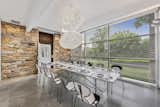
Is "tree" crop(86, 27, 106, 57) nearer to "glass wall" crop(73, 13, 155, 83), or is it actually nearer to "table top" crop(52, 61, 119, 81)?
"glass wall" crop(73, 13, 155, 83)

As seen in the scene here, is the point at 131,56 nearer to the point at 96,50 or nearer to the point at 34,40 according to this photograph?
the point at 96,50

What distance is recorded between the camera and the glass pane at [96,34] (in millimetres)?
6670

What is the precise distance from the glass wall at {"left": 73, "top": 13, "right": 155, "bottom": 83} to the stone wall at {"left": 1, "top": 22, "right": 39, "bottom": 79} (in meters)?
3.96

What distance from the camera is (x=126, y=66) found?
5477 mm

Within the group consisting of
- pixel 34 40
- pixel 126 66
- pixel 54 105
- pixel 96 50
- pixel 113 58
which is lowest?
pixel 54 105

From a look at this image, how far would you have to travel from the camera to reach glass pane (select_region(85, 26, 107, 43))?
6.67 meters

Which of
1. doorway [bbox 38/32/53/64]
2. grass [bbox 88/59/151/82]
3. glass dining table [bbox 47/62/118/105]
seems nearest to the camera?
glass dining table [bbox 47/62/118/105]

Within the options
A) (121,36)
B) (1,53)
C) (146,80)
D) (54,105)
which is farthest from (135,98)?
(1,53)

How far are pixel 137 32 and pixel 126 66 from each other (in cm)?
164

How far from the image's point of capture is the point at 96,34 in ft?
23.9

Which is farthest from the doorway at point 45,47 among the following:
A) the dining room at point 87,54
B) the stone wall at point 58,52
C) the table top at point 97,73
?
the table top at point 97,73

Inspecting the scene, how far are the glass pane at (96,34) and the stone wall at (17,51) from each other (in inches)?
135

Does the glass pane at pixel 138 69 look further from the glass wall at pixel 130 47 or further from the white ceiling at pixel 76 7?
the white ceiling at pixel 76 7

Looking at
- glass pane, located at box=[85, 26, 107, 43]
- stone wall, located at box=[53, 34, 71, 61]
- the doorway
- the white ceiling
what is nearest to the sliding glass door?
glass pane, located at box=[85, 26, 107, 43]
